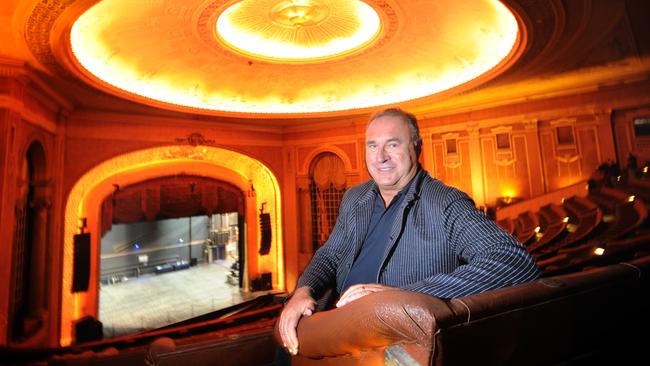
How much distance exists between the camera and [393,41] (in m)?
5.38

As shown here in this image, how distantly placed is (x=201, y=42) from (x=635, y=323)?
557 centimetres

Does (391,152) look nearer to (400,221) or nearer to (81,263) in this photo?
(400,221)

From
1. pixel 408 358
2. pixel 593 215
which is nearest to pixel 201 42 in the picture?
pixel 408 358

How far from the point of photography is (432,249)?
4.25ft

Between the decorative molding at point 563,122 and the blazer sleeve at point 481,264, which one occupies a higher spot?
the decorative molding at point 563,122

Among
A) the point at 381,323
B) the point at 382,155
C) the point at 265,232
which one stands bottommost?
the point at 265,232

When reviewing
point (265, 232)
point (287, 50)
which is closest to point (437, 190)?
point (287, 50)

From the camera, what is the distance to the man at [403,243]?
107 centimetres

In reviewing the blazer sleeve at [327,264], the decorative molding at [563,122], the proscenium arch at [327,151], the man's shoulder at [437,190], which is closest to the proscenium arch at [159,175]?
the proscenium arch at [327,151]

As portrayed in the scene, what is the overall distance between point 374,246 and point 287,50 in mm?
5219

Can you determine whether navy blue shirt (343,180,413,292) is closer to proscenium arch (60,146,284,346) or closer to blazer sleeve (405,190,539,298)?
blazer sleeve (405,190,539,298)

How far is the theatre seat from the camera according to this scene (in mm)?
704

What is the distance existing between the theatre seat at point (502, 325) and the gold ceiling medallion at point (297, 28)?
4491mm

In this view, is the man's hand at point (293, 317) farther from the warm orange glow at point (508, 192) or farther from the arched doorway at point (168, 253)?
the arched doorway at point (168, 253)
